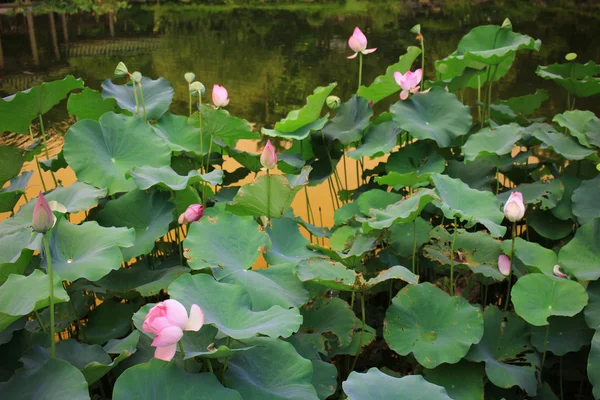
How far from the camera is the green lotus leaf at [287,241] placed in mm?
1229

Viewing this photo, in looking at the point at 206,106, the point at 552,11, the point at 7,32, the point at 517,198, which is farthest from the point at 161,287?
the point at 552,11

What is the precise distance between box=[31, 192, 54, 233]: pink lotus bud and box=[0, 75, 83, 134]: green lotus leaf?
0.67m

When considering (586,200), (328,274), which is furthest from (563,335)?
(328,274)

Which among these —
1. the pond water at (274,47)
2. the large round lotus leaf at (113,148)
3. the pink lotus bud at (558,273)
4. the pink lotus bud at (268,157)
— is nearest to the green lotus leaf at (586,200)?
the pink lotus bud at (558,273)

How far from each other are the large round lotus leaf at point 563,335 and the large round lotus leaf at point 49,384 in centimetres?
→ 81

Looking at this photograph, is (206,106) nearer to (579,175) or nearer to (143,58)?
(579,175)

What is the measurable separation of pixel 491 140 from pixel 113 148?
92cm

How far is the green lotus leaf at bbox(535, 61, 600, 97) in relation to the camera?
5.43 ft

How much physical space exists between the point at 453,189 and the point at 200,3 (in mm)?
7603

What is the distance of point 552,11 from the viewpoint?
5.98 meters

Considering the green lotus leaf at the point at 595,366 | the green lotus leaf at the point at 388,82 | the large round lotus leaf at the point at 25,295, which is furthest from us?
the green lotus leaf at the point at 388,82

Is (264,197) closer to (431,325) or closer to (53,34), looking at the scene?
(431,325)

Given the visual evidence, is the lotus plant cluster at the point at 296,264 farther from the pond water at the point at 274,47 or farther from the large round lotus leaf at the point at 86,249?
the pond water at the point at 274,47

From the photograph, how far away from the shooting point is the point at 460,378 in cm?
108
